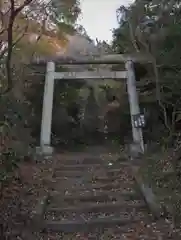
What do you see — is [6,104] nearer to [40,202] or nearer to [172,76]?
[40,202]

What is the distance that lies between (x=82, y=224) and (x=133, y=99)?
5.86m

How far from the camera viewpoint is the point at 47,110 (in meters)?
10.2

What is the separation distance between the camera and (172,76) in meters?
10.0

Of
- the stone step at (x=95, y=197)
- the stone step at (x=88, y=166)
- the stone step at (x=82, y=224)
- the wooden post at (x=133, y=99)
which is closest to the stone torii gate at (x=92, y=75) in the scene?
the wooden post at (x=133, y=99)

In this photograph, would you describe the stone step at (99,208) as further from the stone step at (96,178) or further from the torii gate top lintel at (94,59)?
the torii gate top lintel at (94,59)

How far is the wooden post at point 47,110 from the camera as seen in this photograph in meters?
9.82

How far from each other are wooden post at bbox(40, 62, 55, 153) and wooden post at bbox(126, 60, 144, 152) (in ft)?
6.78

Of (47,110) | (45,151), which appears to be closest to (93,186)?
(45,151)

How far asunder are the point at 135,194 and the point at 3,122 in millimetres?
2241

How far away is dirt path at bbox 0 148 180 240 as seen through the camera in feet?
15.3

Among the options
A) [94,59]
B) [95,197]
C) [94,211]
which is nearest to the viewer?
[94,211]

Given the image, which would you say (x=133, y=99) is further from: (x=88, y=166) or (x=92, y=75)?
(x=88, y=166)

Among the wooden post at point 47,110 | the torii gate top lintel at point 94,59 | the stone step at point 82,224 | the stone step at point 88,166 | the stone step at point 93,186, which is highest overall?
the torii gate top lintel at point 94,59

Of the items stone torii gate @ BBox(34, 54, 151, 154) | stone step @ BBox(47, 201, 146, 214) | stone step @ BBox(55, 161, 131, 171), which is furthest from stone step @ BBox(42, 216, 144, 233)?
stone torii gate @ BBox(34, 54, 151, 154)
